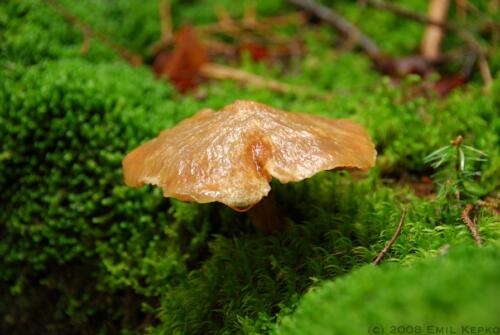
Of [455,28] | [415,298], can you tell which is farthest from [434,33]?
[415,298]

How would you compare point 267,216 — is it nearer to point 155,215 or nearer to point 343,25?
point 155,215

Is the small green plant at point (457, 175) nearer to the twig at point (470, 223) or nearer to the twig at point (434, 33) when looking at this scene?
the twig at point (470, 223)

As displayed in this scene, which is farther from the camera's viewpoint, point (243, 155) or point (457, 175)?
point (457, 175)

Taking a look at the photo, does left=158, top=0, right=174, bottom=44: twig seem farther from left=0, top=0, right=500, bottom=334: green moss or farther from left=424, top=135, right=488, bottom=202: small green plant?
left=424, top=135, right=488, bottom=202: small green plant

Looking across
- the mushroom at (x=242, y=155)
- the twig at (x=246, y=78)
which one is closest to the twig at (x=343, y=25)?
the twig at (x=246, y=78)

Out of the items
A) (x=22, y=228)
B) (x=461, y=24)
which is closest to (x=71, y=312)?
(x=22, y=228)

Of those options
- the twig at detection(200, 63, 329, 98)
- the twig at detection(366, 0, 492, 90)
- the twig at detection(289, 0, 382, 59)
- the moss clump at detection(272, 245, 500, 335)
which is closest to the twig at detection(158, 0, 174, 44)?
the twig at detection(200, 63, 329, 98)
